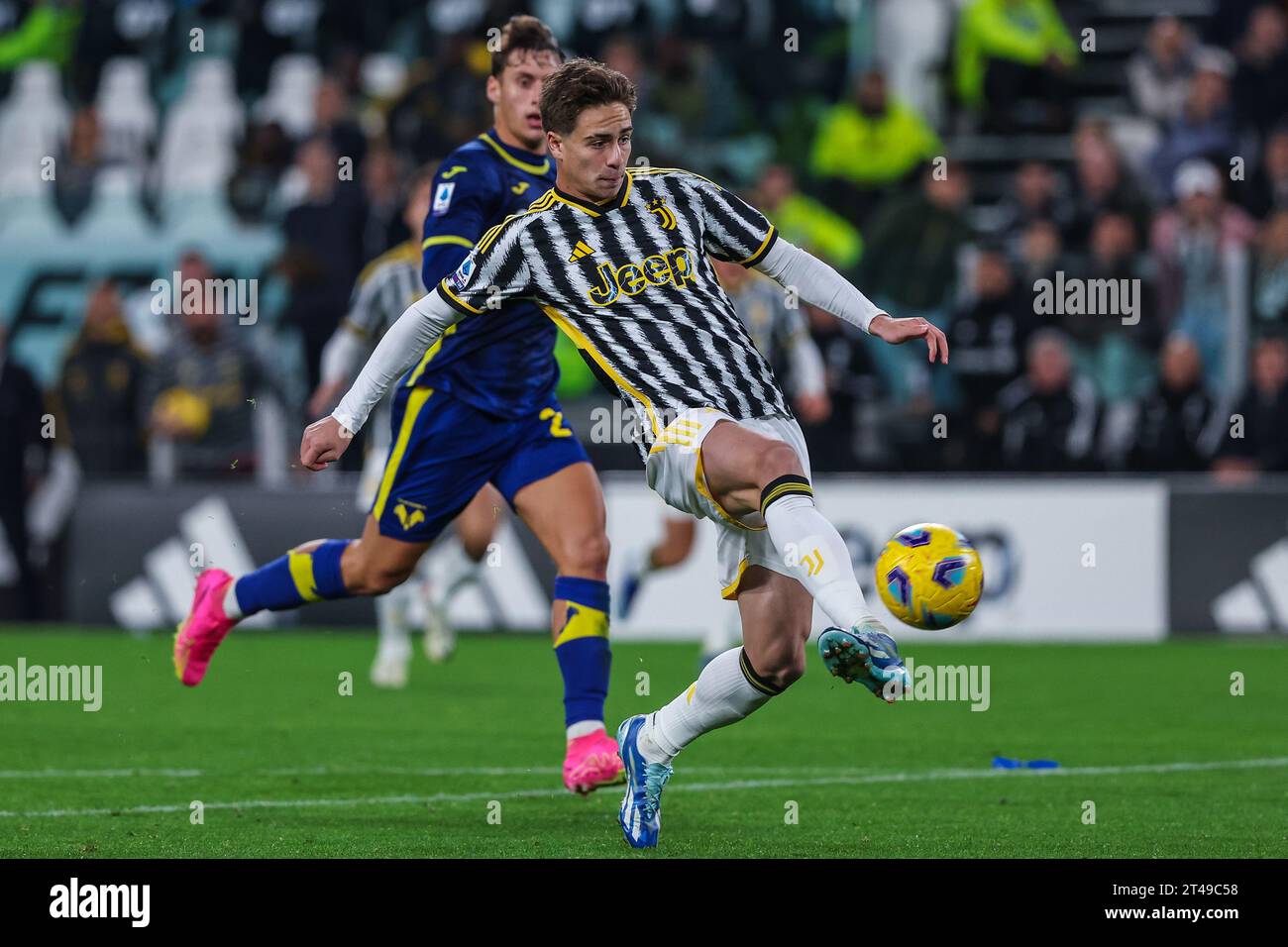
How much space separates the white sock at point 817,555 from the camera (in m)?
5.38

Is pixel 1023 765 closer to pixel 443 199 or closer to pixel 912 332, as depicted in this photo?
pixel 912 332

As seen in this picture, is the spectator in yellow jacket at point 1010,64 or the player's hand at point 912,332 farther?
the spectator in yellow jacket at point 1010,64

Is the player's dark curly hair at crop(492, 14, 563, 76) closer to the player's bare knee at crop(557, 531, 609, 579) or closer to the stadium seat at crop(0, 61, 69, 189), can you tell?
the player's bare knee at crop(557, 531, 609, 579)

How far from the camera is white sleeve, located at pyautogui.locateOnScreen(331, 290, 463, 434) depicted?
629cm

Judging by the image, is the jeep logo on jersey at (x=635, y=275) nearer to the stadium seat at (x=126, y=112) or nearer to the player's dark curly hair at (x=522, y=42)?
the player's dark curly hair at (x=522, y=42)

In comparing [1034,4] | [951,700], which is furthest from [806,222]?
[951,700]

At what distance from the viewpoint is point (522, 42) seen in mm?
7383

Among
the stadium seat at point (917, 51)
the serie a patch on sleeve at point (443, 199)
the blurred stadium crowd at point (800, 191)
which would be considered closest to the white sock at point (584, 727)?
the serie a patch on sleeve at point (443, 199)

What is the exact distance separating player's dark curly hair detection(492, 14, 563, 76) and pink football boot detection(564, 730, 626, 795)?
2.40 m

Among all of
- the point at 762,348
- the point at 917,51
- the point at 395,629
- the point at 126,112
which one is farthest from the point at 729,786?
the point at 126,112

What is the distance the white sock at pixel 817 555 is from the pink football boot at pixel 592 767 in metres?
1.22

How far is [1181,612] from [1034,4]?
20.0ft

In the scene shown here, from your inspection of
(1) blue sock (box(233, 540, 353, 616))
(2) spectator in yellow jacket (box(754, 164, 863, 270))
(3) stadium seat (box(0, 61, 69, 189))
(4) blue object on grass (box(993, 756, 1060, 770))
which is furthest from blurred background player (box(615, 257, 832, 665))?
(3) stadium seat (box(0, 61, 69, 189))

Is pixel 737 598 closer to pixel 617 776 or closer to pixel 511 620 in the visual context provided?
pixel 617 776
